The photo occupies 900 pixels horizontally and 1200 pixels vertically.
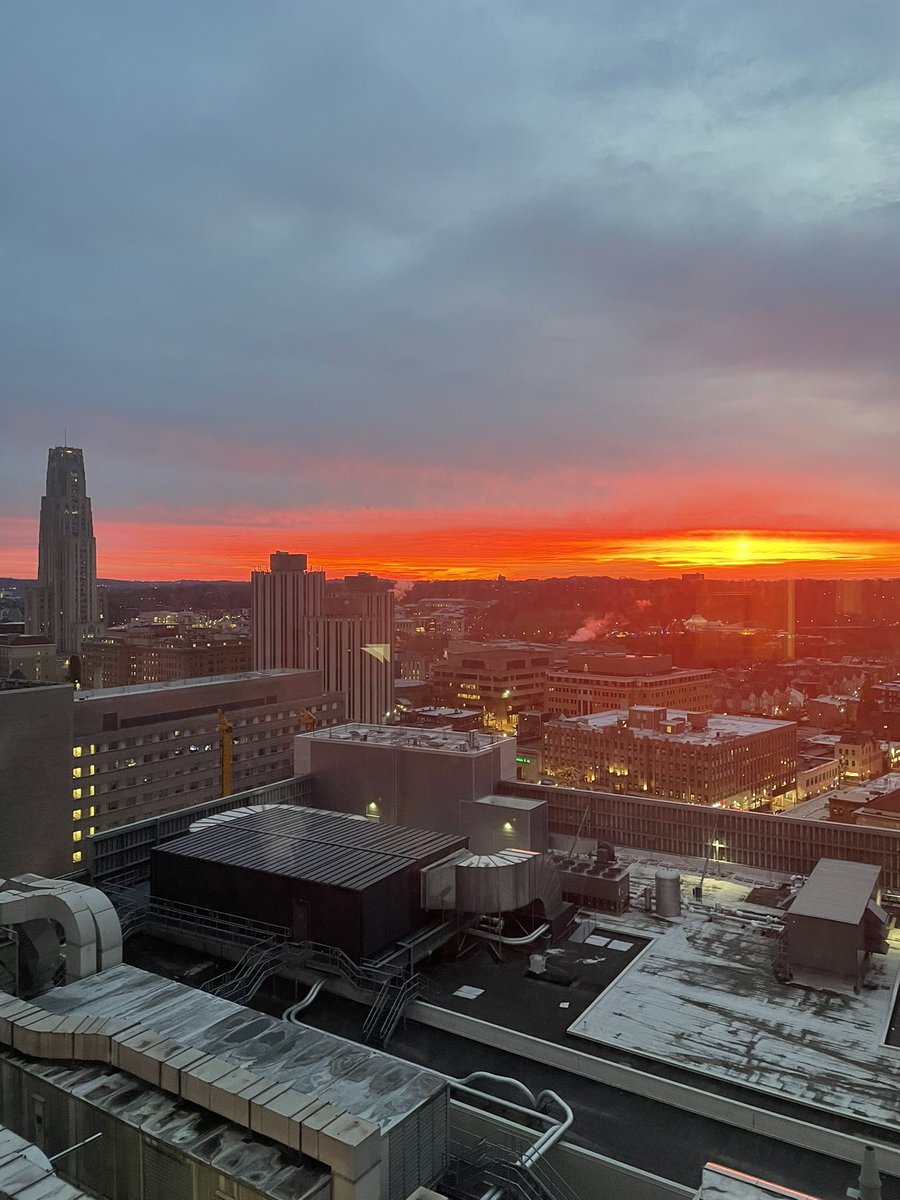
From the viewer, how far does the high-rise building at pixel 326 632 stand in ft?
534

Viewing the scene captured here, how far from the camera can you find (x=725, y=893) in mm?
36125

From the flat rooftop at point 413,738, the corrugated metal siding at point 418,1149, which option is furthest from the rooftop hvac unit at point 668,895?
the corrugated metal siding at point 418,1149

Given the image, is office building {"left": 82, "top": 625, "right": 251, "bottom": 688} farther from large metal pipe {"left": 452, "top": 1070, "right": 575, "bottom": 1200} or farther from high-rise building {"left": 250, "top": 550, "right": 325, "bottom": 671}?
large metal pipe {"left": 452, "top": 1070, "right": 575, "bottom": 1200}

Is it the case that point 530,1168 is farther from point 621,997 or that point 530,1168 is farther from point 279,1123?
point 621,997

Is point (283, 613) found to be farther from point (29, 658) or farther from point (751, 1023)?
point (751, 1023)

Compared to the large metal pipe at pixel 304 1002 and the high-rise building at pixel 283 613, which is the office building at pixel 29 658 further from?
the large metal pipe at pixel 304 1002

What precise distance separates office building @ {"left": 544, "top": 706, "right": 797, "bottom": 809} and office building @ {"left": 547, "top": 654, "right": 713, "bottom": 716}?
3193cm

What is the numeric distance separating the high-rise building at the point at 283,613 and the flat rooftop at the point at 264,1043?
150306mm

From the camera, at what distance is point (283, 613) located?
175m

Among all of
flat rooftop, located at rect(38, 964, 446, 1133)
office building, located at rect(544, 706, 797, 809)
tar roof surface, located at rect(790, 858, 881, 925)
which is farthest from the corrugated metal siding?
office building, located at rect(544, 706, 797, 809)

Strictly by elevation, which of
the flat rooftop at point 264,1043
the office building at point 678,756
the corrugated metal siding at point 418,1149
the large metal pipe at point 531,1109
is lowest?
the office building at point 678,756

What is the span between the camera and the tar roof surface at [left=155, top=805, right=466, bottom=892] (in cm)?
2903

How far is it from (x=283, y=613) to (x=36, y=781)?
11814 cm

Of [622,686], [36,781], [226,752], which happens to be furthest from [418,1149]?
[622,686]
